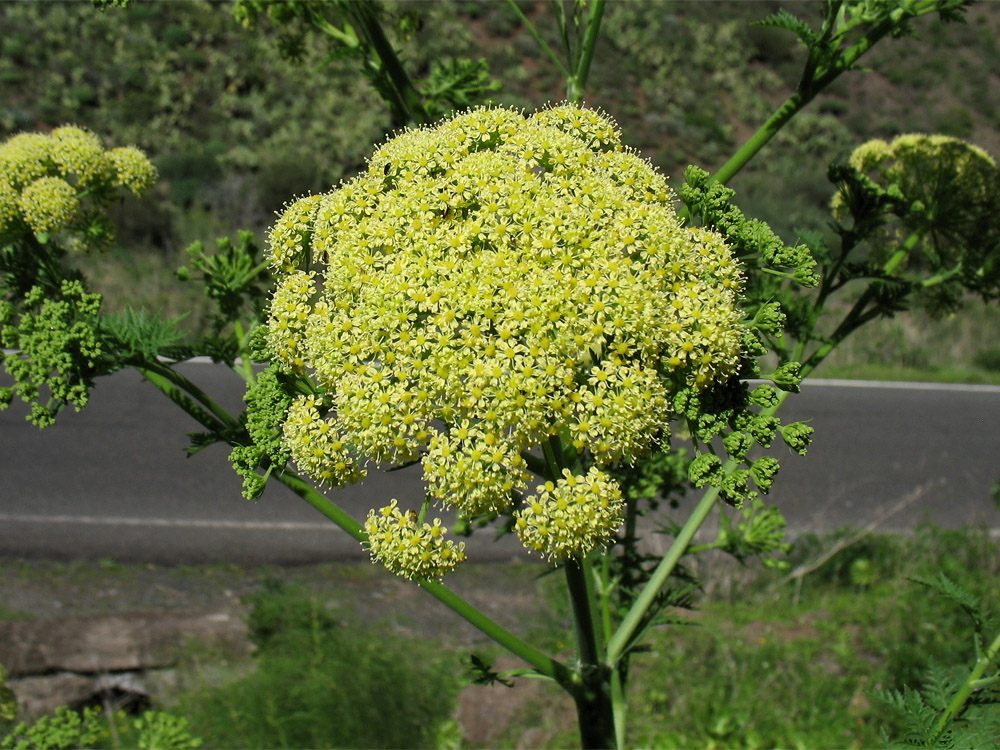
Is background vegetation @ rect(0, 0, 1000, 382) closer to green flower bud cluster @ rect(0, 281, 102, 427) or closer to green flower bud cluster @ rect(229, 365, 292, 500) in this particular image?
green flower bud cluster @ rect(0, 281, 102, 427)

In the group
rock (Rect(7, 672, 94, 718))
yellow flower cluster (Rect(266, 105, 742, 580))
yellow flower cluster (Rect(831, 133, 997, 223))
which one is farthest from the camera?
rock (Rect(7, 672, 94, 718))

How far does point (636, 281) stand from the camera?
6.34 ft

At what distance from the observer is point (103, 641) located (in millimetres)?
8227

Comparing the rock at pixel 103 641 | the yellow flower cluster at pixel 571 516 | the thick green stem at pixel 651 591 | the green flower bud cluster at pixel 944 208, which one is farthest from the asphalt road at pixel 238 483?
the yellow flower cluster at pixel 571 516

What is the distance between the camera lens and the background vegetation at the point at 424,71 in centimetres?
2745

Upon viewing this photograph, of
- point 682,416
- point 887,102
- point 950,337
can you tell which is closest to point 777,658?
point 682,416

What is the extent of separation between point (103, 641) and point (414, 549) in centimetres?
784

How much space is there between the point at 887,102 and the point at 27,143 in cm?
5516

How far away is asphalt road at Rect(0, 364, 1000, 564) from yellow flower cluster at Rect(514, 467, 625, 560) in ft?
31.2

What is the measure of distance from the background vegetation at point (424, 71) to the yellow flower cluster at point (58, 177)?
18.9 meters

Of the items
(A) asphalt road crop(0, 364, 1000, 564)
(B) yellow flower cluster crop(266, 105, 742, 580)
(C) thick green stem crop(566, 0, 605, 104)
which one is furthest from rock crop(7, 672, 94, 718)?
(C) thick green stem crop(566, 0, 605, 104)

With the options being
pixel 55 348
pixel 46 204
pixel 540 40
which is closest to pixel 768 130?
pixel 540 40

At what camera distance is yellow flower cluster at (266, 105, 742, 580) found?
1881mm

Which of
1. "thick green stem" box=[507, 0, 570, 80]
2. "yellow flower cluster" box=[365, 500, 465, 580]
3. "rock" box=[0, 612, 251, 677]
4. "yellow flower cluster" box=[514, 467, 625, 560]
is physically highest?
"thick green stem" box=[507, 0, 570, 80]
